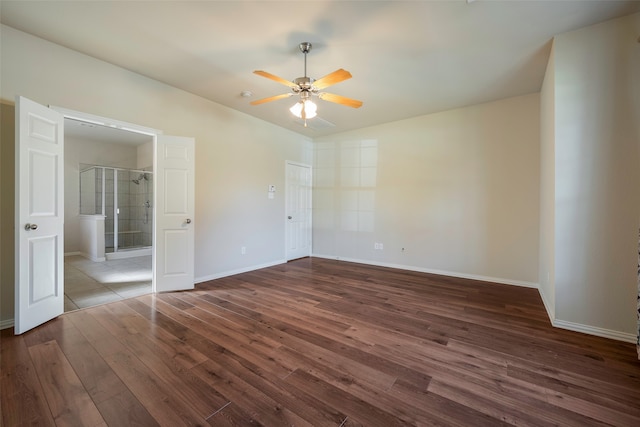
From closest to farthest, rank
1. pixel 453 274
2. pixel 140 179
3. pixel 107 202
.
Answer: pixel 453 274
pixel 107 202
pixel 140 179

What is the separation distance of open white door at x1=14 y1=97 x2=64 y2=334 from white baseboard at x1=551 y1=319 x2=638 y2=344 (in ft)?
16.8

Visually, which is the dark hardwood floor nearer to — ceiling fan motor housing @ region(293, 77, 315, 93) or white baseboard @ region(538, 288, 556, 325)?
white baseboard @ region(538, 288, 556, 325)

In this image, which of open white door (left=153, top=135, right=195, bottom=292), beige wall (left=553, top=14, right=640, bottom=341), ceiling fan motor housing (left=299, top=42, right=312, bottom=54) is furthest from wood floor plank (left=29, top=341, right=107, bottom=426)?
beige wall (left=553, top=14, right=640, bottom=341)

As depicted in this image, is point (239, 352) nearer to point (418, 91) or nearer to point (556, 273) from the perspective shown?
point (556, 273)

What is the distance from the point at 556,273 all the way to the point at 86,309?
5.07 m

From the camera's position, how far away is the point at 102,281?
13.2ft

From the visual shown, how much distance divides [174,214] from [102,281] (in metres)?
1.76

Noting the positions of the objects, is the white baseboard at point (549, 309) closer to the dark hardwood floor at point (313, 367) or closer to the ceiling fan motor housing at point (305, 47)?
the dark hardwood floor at point (313, 367)

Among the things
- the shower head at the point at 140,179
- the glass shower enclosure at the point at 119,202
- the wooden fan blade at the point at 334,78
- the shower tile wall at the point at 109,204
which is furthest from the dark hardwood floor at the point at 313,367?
the shower head at the point at 140,179

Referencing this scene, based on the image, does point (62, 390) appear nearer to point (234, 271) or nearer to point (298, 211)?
point (234, 271)

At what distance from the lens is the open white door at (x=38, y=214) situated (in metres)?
2.34

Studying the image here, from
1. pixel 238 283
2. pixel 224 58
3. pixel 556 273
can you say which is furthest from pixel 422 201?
pixel 224 58

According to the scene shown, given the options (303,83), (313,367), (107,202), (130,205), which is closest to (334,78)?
(303,83)

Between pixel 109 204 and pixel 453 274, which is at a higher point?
pixel 109 204
